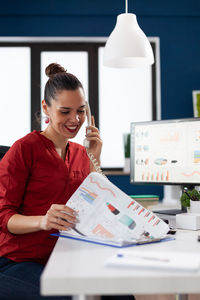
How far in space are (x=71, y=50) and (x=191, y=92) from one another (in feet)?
4.27

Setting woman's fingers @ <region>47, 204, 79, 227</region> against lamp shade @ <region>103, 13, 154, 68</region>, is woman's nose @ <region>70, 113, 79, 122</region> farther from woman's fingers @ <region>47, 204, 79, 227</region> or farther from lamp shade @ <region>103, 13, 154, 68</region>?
lamp shade @ <region>103, 13, 154, 68</region>

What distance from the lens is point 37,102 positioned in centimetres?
425

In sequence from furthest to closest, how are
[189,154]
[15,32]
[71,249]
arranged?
1. [15,32]
2. [189,154]
3. [71,249]

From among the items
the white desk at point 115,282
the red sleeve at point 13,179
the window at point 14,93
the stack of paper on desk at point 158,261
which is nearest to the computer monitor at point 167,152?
the red sleeve at point 13,179

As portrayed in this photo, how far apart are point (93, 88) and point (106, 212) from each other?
322cm

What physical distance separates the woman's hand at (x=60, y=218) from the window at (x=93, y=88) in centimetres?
306

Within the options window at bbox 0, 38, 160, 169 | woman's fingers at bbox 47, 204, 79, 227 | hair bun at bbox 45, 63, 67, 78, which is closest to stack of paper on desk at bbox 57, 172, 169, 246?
woman's fingers at bbox 47, 204, 79, 227

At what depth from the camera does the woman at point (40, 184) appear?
4.08ft

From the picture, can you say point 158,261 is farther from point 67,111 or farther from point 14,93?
point 14,93

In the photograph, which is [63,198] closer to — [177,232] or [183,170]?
[177,232]

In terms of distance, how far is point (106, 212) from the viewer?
1.15m

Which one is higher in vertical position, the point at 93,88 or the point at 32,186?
the point at 93,88

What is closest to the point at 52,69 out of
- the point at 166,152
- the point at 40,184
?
the point at 40,184

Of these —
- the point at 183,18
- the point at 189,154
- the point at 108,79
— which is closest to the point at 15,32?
the point at 108,79
